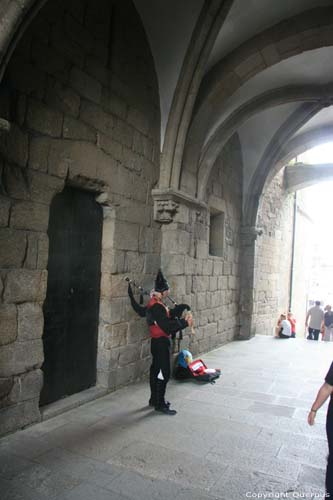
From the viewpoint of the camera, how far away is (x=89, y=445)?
115 inches

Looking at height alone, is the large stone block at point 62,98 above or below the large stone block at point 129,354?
above

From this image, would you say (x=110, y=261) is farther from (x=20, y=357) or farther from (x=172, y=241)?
(x=20, y=357)

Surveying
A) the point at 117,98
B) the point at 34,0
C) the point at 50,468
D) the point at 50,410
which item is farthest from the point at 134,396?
the point at 34,0

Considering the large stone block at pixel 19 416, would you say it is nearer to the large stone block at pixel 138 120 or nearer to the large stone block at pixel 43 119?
the large stone block at pixel 43 119

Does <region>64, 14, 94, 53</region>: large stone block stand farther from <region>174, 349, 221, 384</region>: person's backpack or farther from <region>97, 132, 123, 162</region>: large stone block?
<region>174, 349, 221, 384</region>: person's backpack

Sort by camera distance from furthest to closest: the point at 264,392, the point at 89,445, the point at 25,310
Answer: the point at 264,392, the point at 25,310, the point at 89,445

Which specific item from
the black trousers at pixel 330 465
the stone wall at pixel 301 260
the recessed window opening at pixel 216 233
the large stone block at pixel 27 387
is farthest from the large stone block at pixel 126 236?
the stone wall at pixel 301 260

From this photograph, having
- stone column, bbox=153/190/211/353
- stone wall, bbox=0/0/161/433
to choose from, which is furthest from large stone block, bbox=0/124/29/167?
stone column, bbox=153/190/211/353

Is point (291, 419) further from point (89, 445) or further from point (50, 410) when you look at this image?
point (50, 410)

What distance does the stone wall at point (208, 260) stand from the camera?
17.1ft

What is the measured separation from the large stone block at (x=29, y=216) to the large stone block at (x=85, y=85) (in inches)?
48.1

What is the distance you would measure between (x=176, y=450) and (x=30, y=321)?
1523mm

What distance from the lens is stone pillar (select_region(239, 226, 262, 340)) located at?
27.4 ft

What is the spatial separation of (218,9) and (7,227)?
3.25 metres
